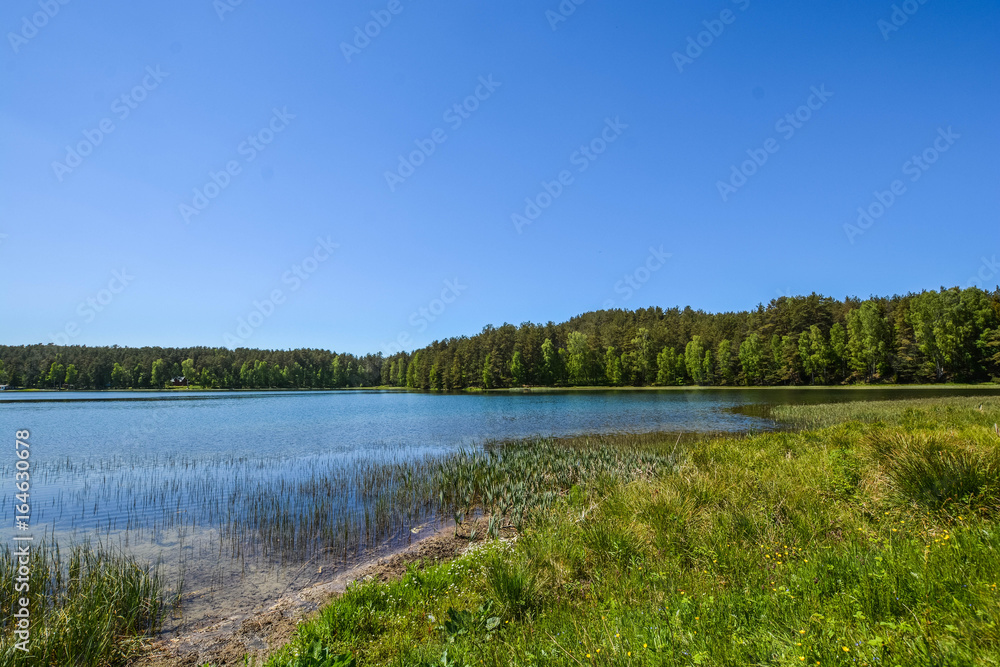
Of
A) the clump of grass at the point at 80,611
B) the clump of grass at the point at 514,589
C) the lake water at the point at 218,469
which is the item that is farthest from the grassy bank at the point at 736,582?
the lake water at the point at 218,469

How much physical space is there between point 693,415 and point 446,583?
3786cm

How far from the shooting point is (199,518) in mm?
13453

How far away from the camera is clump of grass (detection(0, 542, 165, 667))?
6.03 meters

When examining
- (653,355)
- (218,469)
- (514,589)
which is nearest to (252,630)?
(514,589)

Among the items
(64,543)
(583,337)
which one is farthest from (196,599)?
(583,337)

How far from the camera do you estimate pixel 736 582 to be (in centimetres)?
542

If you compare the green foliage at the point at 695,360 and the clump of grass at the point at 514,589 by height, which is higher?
the green foliage at the point at 695,360

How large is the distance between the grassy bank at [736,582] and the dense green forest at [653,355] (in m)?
99.9

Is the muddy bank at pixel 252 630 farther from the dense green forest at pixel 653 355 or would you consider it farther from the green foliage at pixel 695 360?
the green foliage at pixel 695 360

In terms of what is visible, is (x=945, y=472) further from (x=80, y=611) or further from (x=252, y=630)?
(x=80, y=611)

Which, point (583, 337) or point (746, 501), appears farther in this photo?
point (583, 337)

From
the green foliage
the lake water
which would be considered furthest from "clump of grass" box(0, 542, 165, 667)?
the green foliage

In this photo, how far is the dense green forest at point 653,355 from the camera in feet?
270

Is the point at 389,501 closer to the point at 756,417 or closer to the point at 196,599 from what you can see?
the point at 196,599
